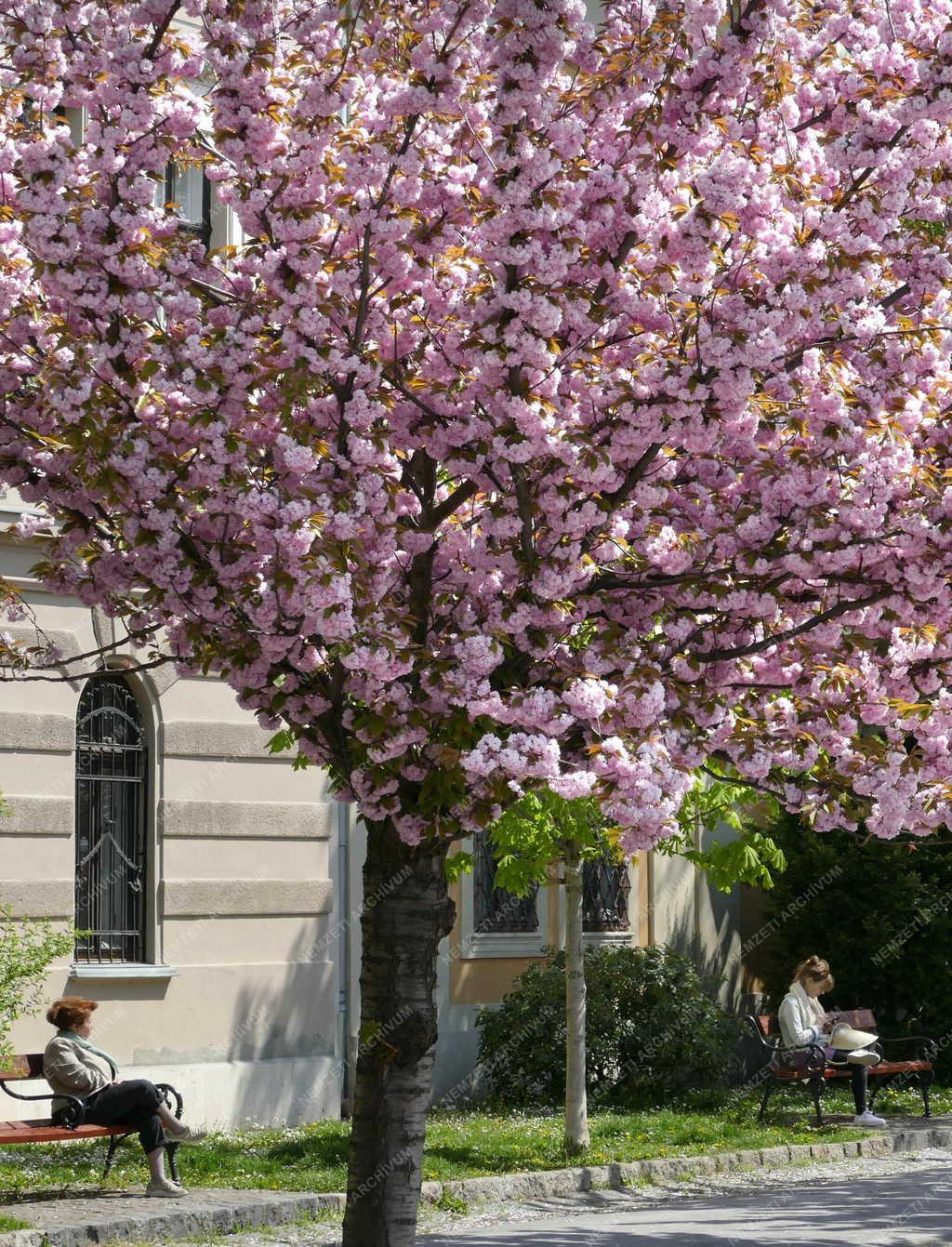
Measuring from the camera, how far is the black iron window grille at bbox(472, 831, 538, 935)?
19641 millimetres

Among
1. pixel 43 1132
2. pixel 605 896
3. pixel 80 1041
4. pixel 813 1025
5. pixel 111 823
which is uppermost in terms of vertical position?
pixel 111 823

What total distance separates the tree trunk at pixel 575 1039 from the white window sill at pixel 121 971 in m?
3.32

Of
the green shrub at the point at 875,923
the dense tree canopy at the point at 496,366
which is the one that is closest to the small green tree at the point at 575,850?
the dense tree canopy at the point at 496,366

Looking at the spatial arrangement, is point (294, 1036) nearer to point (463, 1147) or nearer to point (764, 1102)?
point (463, 1147)

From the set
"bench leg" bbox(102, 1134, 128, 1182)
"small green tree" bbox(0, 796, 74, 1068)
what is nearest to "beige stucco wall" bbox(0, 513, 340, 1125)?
"small green tree" bbox(0, 796, 74, 1068)

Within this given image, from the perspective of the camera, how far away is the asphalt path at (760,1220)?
11164 mm

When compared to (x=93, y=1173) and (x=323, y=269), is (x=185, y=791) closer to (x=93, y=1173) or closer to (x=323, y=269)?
(x=93, y=1173)

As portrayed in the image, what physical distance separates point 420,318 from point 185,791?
8361mm

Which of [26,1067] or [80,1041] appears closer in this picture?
[80,1041]

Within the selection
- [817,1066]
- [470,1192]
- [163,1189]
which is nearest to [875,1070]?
[817,1066]

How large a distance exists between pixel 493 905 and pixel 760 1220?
7.98m

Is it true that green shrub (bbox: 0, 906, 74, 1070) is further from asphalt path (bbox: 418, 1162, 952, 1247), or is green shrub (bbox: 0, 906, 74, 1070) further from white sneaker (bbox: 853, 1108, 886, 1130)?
white sneaker (bbox: 853, 1108, 886, 1130)

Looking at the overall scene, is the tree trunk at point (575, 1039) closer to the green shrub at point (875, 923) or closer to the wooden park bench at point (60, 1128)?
the wooden park bench at point (60, 1128)

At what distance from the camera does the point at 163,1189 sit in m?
12.1
